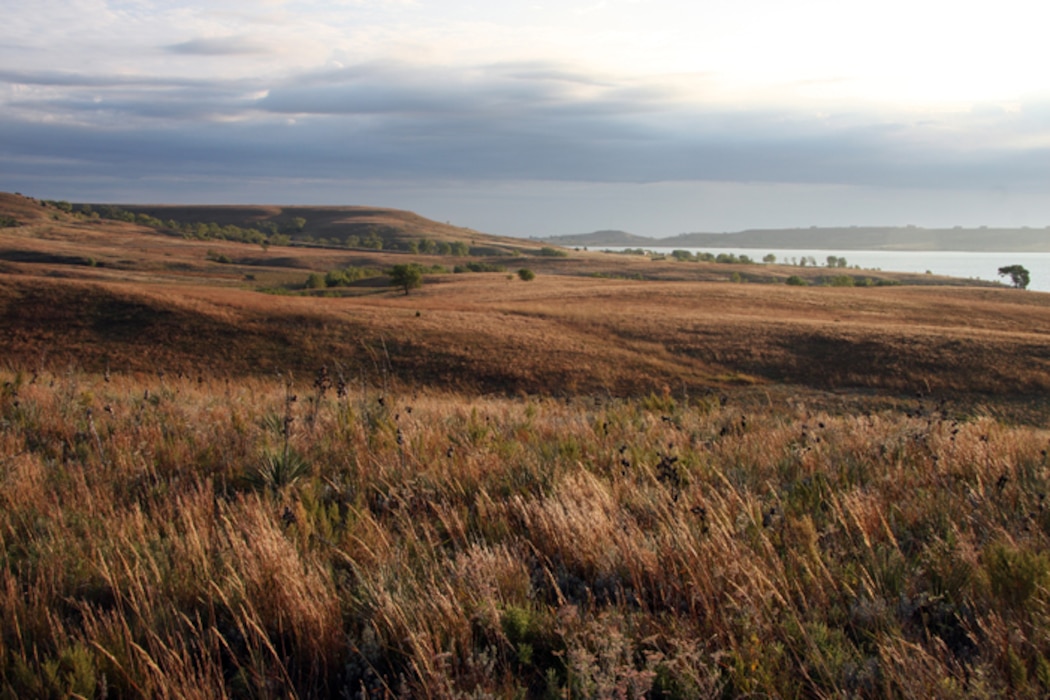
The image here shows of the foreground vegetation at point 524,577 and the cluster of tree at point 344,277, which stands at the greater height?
the cluster of tree at point 344,277

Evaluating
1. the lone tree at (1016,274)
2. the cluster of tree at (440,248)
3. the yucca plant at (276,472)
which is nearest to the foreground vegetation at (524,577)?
the yucca plant at (276,472)

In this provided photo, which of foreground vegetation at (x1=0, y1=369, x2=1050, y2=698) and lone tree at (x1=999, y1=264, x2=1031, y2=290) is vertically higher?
lone tree at (x1=999, y1=264, x2=1031, y2=290)

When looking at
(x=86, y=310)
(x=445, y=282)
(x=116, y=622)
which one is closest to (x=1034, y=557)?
(x=116, y=622)

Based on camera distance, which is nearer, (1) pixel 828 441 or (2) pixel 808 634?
(2) pixel 808 634

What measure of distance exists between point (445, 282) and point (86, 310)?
4303 cm

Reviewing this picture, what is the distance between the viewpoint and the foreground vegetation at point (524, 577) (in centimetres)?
283

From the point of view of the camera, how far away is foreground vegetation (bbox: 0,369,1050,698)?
9.27 ft

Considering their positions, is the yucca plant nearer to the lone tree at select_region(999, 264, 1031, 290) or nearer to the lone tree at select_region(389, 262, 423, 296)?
the lone tree at select_region(389, 262, 423, 296)

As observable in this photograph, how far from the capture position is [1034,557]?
348 centimetres

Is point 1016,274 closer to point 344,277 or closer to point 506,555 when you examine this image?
point 344,277

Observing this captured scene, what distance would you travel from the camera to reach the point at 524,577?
3613 millimetres

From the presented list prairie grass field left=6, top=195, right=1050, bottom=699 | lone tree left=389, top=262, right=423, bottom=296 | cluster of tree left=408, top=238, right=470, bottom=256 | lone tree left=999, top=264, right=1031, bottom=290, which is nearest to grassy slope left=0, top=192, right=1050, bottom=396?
prairie grass field left=6, top=195, right=1050, bottom=699

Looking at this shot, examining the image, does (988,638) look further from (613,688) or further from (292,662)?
(292,662)

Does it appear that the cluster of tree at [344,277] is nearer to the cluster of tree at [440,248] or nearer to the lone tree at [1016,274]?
the cluster of tree at [440,248]
